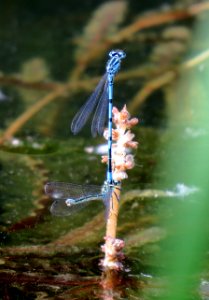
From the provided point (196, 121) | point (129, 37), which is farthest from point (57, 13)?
point (196, 121)

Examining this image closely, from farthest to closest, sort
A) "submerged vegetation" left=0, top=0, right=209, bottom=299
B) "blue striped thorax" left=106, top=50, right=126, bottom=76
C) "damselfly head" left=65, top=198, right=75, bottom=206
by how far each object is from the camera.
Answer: "blue striped thorax" left=106, top=50, right=126, bottom=76, "damselfly head" left=65, top=198, right=75, bottom=206, "submerged vegetation" left=0, top=0, right=209, bottom=299

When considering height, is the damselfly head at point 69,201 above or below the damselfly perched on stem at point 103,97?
below

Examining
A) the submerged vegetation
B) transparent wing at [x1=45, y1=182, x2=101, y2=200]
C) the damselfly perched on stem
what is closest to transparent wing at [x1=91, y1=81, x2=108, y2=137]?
the damselfly perched on stem

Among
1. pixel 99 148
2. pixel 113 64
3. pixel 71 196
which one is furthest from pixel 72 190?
pixel 99 148

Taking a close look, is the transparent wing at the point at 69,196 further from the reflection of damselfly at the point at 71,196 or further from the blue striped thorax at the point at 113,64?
the blue striped thorax at the point at 113,64

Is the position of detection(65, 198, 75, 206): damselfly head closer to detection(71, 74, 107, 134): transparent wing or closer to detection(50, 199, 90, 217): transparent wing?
detection(50, 199, 90, 217): transparent wing

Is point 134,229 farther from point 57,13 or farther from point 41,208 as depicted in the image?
point 57,13

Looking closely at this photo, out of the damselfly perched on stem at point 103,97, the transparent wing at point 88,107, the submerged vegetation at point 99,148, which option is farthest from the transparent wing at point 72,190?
the transparent wing at point 88,107
